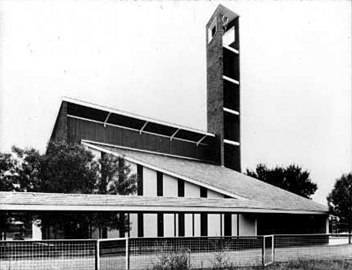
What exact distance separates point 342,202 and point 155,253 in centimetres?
1774

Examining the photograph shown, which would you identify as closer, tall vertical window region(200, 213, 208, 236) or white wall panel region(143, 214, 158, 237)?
white wall panel region(143, 214, 158, 237)

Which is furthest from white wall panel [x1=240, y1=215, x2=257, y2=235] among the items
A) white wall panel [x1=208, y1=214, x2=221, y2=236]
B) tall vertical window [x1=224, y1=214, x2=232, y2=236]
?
white wall panel [x1=208, y1=214, x2=221, y2=236]

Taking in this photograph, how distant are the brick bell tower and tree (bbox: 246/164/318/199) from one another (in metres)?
14.8

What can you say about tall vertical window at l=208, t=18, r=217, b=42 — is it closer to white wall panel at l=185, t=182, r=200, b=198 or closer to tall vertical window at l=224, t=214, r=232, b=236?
white wall panel at l=185, t=182, r=200, b=198

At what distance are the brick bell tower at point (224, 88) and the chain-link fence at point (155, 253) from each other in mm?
22856

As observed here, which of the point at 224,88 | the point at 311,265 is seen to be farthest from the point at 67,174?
the point at 224,88

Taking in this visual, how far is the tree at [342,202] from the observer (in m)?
24.9

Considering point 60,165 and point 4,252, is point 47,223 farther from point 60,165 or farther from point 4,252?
point 4,252

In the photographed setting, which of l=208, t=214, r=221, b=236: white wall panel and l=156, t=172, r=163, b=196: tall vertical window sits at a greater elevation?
l=156, t=172, r=163, b=196: tall vertical window

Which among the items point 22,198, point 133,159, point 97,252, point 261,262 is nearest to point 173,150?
point 133,159

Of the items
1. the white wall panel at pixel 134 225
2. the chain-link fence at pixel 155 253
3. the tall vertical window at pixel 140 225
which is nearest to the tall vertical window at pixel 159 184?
the tall vertical window at pixel 140 225

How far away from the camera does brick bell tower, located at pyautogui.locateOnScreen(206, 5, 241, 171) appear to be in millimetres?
35719

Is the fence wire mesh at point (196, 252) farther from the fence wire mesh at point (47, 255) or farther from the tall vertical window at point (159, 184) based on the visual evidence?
the tall vertical window at point (159, 184)

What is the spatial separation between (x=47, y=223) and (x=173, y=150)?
46.6 feet
